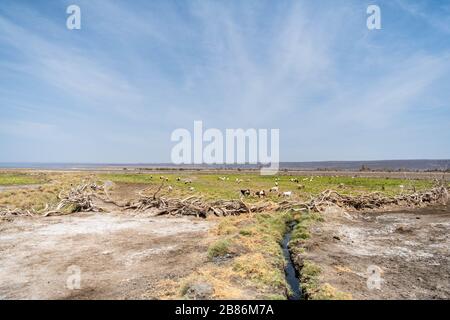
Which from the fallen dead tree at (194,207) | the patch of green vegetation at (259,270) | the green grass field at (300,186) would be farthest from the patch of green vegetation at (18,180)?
the patch of green vegetation at (259,270)

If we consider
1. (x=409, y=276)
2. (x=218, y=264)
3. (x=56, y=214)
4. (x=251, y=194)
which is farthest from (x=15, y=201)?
(x=409, y=276)

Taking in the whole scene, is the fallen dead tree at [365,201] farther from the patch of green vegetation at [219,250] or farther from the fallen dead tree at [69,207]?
the fallen dead tree at [69,207]

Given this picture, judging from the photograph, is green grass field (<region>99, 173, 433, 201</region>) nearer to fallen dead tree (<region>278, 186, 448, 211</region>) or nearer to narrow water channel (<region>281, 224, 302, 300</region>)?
fallen dead tree (<region>278, 186, 448, 211</region>)

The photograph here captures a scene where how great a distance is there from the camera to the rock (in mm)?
9209

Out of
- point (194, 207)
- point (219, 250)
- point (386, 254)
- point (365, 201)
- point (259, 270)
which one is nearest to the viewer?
point (259, 270)

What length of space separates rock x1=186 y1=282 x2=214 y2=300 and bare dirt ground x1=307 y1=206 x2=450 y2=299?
3.95m

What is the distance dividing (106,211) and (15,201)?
436 inches

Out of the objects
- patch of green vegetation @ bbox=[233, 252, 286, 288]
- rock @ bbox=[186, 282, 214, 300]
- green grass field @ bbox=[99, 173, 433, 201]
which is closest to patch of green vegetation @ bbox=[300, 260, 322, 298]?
patch of green vegetation @ bbox=[233, 252, 286, 288]

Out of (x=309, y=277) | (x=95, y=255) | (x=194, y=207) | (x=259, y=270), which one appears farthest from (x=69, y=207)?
(x=309, y=277)

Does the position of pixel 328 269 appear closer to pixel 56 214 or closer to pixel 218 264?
pixel 218 264

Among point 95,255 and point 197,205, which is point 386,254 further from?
point 197,205

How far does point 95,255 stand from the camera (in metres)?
14.2

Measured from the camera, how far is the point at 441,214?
920 inches

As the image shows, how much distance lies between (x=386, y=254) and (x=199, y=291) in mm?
8731
